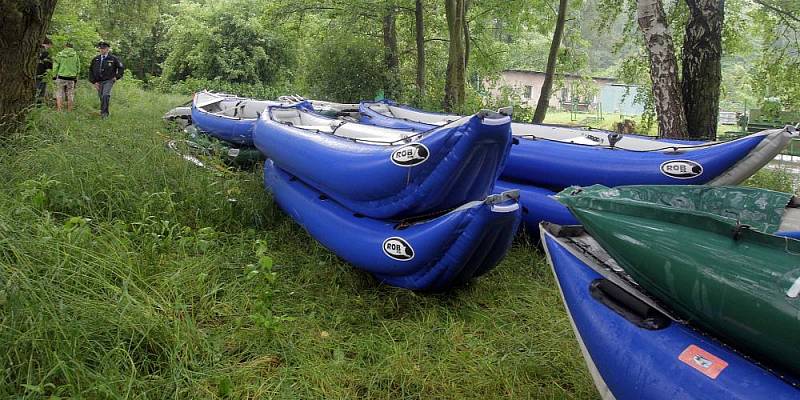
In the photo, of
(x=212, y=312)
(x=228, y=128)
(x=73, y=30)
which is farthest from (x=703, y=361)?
(x=73, y=30)

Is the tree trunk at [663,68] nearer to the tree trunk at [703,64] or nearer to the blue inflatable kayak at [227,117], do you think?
the tree trunk at [703,64]

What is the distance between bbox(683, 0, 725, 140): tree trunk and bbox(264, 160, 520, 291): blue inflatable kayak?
13.2 feet

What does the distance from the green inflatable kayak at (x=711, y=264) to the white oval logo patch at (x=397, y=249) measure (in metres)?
1.24

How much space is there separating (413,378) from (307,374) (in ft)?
A: 1.62

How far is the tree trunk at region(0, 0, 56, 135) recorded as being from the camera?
205 inches

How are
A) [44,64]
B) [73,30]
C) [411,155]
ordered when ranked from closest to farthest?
[411,155], [44,64], [73,30]

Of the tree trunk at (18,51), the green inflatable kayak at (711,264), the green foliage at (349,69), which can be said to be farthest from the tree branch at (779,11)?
the tree trunk at (18,51)

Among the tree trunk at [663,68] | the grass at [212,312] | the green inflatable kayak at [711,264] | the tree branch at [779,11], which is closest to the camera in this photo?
the green inflatable kayak at [711,264]

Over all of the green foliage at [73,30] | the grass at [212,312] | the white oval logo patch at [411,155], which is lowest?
the grass at [212,312]

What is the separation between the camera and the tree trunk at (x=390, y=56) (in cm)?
1219

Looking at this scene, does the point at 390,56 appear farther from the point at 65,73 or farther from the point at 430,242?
the point at 430,242

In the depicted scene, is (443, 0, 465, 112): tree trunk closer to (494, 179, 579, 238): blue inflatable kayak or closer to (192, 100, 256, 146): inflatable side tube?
(192, 100, 256, 146): inflatable side tube

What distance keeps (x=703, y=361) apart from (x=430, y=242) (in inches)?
64.9

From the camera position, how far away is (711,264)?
1.79m
